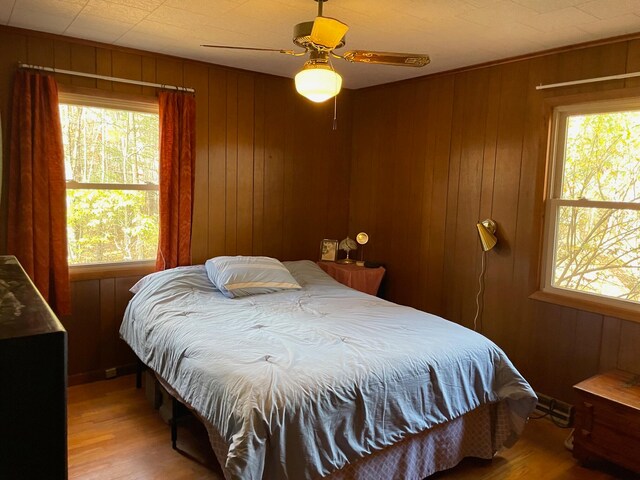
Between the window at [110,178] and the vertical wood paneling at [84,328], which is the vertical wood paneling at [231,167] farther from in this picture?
the vertical wood paneling at [84,328]

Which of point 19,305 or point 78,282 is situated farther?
point 78,282

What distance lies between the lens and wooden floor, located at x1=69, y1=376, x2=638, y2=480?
96.0 inches

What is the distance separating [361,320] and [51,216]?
2112 mm

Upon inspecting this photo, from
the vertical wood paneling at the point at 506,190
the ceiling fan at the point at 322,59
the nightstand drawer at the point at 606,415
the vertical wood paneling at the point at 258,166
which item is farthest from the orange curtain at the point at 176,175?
the nightstand drawer at the point at 606,415

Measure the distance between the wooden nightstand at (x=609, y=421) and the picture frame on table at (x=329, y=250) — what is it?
2.28 m

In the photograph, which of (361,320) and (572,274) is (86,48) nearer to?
(361,320)

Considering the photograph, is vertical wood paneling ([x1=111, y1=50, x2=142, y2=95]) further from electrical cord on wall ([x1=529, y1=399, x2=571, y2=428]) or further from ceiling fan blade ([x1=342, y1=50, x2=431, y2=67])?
electrical cord on wall ([x1=529, y1=399, x2=571, y2=428])

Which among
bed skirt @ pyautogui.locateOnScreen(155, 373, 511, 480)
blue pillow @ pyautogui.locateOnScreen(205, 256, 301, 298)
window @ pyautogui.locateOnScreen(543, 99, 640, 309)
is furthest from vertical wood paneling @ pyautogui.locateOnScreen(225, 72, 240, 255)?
window @ pyautogui.locateOnScreen(543, 99, 640, 309)

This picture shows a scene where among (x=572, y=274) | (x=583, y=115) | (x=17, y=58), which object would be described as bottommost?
(x=572, y=274)

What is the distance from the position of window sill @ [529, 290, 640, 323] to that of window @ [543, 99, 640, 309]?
0.09 feet

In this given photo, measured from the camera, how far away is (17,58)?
2986 mm

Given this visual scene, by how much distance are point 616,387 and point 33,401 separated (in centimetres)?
297

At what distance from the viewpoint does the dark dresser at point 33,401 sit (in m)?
0.43

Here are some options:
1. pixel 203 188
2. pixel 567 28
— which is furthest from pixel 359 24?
pixel 203 188
